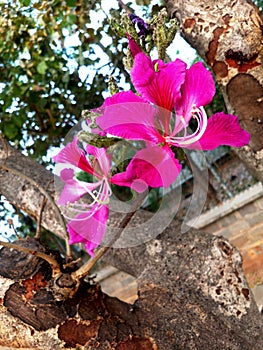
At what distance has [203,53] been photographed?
4.02 ft

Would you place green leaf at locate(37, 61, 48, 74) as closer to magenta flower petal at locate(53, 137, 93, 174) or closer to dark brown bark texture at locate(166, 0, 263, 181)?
dark brown bark texture at locate(166, 0, 263, 181)

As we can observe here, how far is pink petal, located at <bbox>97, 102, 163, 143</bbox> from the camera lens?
0.54 meters

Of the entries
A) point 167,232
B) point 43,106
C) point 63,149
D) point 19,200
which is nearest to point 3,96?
point 43,106

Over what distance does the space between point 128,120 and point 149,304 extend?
0.76m

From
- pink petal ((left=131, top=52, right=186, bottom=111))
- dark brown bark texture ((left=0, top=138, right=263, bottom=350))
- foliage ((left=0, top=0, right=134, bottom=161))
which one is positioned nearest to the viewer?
pink petal ((left=131, top=52, right=186, bottom=111))

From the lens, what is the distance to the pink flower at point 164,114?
0.54 meters

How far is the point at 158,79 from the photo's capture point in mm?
547

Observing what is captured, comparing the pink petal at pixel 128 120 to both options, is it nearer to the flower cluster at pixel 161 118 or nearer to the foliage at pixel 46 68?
the flower cluster at pixel 161 118

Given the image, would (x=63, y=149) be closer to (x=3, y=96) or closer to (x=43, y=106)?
(x=3, y=96)

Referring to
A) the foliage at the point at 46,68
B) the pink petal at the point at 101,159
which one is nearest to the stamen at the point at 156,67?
the pink petal at the point at 101,159

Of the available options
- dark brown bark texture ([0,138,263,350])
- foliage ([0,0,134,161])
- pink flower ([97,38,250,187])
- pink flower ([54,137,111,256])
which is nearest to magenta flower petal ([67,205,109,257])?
pink flower ([54,137,111,256])

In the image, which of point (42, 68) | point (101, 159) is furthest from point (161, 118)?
point (42, 68)

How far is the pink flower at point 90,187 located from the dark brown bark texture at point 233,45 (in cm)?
61

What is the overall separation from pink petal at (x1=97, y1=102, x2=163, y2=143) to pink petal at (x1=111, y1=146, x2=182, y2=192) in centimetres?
2
